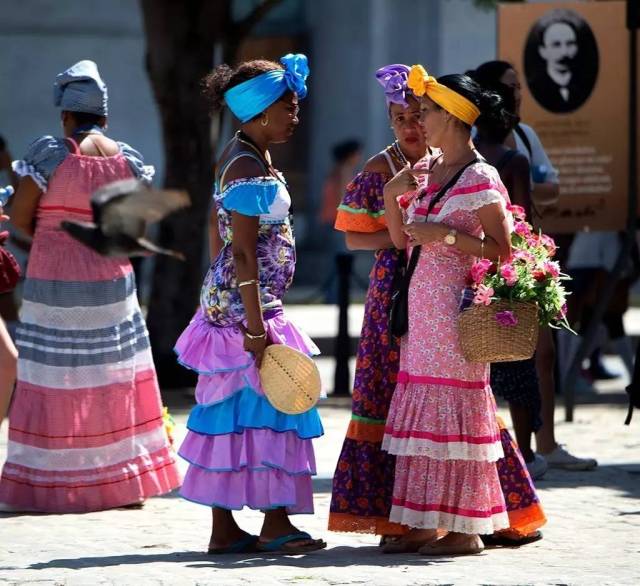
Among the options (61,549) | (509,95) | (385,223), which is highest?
(509,95)

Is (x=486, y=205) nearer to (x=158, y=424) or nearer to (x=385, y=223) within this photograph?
(x=385, y=223)

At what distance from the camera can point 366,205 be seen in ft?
24.5

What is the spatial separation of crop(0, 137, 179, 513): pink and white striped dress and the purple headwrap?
5.51ft

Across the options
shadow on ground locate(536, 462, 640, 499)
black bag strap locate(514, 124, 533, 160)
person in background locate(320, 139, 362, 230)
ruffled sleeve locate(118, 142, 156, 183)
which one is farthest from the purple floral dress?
person in background locate(320, 139, 362, 230)

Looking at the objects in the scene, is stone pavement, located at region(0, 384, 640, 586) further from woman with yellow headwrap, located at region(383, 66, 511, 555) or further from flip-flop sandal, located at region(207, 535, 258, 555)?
woman with yellow headwrap, located at region(383, 66, 511, 555)

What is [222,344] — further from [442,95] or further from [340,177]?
[340,177]

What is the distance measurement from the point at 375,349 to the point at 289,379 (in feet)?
1.88

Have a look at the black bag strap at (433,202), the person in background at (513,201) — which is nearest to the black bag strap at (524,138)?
the person in background at (513,201)

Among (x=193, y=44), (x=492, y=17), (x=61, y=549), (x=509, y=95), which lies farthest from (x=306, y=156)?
(x=61, y=549)

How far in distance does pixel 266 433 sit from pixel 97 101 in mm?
2147

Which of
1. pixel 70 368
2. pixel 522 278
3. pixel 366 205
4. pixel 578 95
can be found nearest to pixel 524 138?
pixel 366 205

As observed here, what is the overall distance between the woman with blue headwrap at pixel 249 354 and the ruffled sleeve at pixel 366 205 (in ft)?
1.18

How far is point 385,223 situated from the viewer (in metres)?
7.41

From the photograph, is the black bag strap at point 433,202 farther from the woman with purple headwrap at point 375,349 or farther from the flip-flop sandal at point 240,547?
the flip-flop sandal at point 240,547
